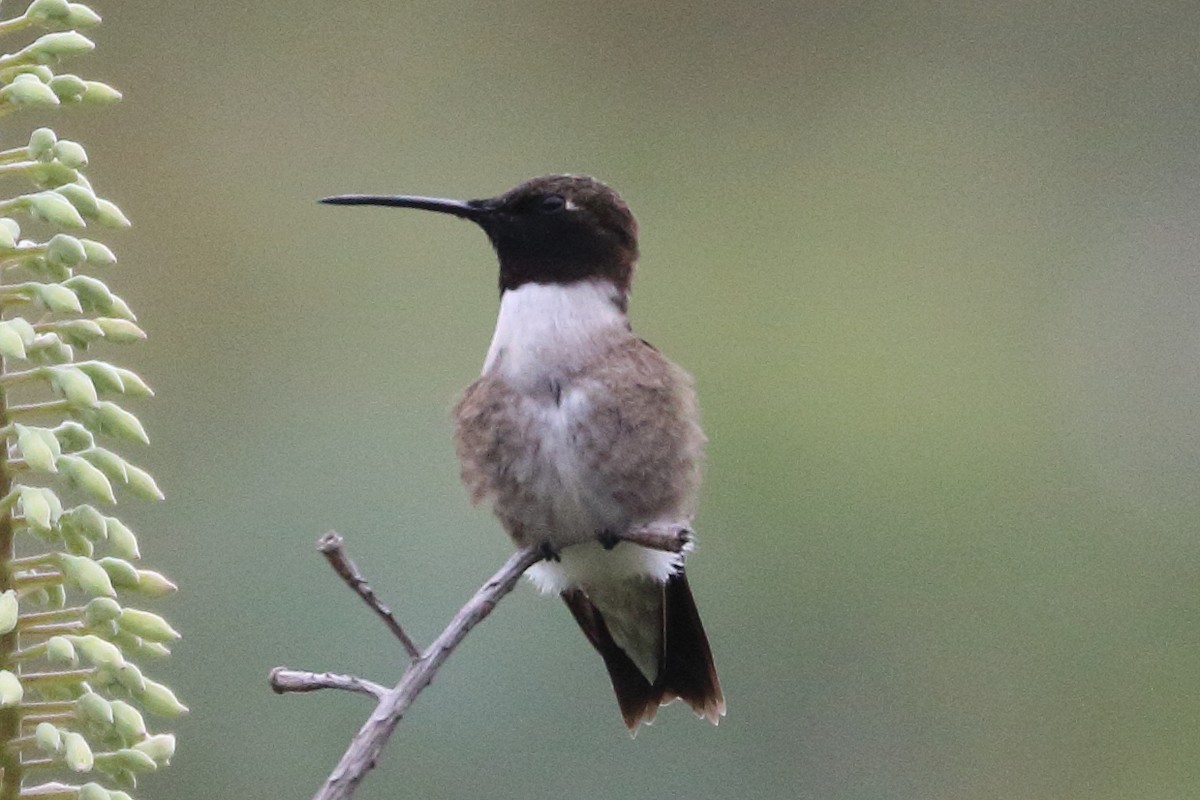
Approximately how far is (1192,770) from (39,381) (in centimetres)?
416

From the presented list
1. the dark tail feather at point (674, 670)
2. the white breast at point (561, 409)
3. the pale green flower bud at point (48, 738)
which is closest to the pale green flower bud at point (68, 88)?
the pale green flower bud at point (48, 738)

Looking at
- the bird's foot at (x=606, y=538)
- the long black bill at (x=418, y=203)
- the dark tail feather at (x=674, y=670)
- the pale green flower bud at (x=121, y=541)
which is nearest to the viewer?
the pale green flower bud at (x=121, y=541)

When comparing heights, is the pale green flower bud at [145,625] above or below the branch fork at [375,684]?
above

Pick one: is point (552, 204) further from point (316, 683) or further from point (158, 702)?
point (158, 702)

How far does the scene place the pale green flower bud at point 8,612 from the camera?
1.21 m

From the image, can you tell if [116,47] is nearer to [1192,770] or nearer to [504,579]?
[1192,770]

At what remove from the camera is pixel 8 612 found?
1220 millimetres

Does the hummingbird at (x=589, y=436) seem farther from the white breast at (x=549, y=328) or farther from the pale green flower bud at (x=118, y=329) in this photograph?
the pale green flower bud at (x=118, y=329)

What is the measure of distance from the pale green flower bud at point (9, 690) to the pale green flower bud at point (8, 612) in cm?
3

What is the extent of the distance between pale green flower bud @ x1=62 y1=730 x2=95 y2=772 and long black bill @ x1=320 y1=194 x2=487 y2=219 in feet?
4.58

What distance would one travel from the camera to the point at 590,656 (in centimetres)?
406

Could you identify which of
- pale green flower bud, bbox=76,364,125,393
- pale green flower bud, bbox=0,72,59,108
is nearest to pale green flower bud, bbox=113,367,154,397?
pale green flower bud, bbox=76,364,125,393

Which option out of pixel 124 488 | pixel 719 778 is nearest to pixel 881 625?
pixel 719 778

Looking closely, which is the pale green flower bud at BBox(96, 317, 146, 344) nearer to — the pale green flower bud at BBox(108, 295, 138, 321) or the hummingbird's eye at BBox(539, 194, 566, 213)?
the pale green flower bud at BBox(108, 295, 138, 321)
